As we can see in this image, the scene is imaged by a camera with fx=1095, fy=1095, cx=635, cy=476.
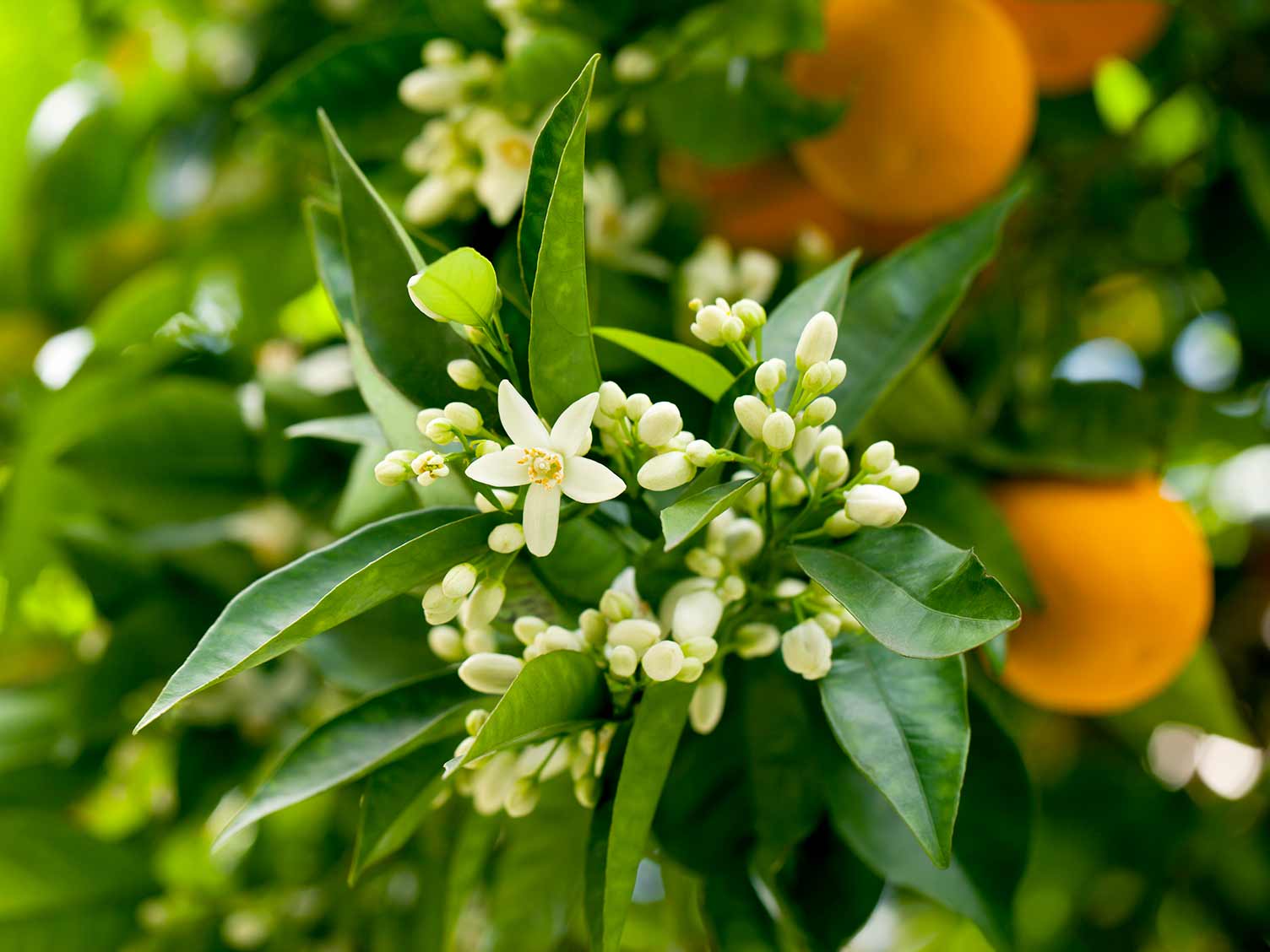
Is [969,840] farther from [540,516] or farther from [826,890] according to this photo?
[540,516]

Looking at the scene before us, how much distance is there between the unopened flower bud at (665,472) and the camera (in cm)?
44

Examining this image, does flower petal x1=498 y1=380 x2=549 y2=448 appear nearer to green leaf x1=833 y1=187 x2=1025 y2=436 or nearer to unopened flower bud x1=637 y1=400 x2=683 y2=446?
unopened flower bud x1=637 y1=400 x2=683 y2=446

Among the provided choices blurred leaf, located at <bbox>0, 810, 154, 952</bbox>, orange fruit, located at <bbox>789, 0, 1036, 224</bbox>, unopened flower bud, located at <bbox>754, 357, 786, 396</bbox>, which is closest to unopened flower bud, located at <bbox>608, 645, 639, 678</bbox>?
unopened flower bud, located at <bbox>754, 357, 786, 396</bbox>

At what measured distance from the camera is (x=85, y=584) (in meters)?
0.87

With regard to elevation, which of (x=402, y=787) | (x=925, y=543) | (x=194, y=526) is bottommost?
(x=194, y=526)

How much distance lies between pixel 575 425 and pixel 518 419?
0.02 metres

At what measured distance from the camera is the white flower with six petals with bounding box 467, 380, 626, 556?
1.41 ft

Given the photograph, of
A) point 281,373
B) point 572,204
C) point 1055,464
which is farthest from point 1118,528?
point 281,373

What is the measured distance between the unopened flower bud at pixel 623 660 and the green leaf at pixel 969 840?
0.60ft

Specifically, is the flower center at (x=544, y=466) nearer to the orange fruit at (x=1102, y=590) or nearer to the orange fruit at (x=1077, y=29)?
the orange fruit at (x=1102, y=590)

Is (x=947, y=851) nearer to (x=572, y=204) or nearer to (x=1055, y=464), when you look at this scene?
(x=572, y=204)

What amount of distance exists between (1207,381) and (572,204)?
0.86m

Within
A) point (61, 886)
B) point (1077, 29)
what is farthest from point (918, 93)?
→ point (61, 886)

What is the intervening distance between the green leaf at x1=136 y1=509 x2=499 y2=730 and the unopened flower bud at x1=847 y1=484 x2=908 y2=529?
15 centimetres
